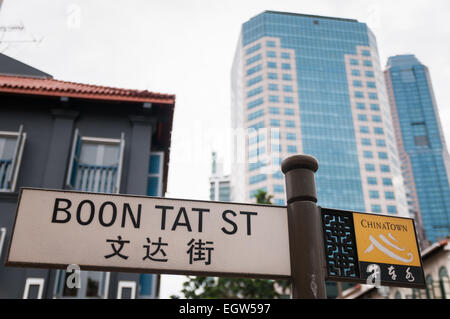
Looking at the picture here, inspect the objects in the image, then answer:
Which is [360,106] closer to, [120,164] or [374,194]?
[374,194]

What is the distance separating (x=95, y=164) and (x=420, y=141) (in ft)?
614

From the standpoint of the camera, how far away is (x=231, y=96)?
13338cm

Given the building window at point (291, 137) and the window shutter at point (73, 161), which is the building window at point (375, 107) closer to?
the building window at point (291, 137)

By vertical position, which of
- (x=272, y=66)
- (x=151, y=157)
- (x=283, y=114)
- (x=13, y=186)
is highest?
(x=272, y=66)

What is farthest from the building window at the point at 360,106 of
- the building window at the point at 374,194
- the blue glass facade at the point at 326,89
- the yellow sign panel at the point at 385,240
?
the yellow sign panel at the point at 385,240

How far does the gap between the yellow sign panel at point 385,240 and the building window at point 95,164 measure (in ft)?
26.1

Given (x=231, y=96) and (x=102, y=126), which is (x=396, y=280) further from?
(x=231, y=96)

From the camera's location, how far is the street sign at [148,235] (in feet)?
8.22

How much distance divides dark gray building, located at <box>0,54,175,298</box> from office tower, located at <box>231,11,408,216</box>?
8013 centimetres

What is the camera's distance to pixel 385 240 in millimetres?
2840

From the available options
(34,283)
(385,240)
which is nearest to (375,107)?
(34,283)
